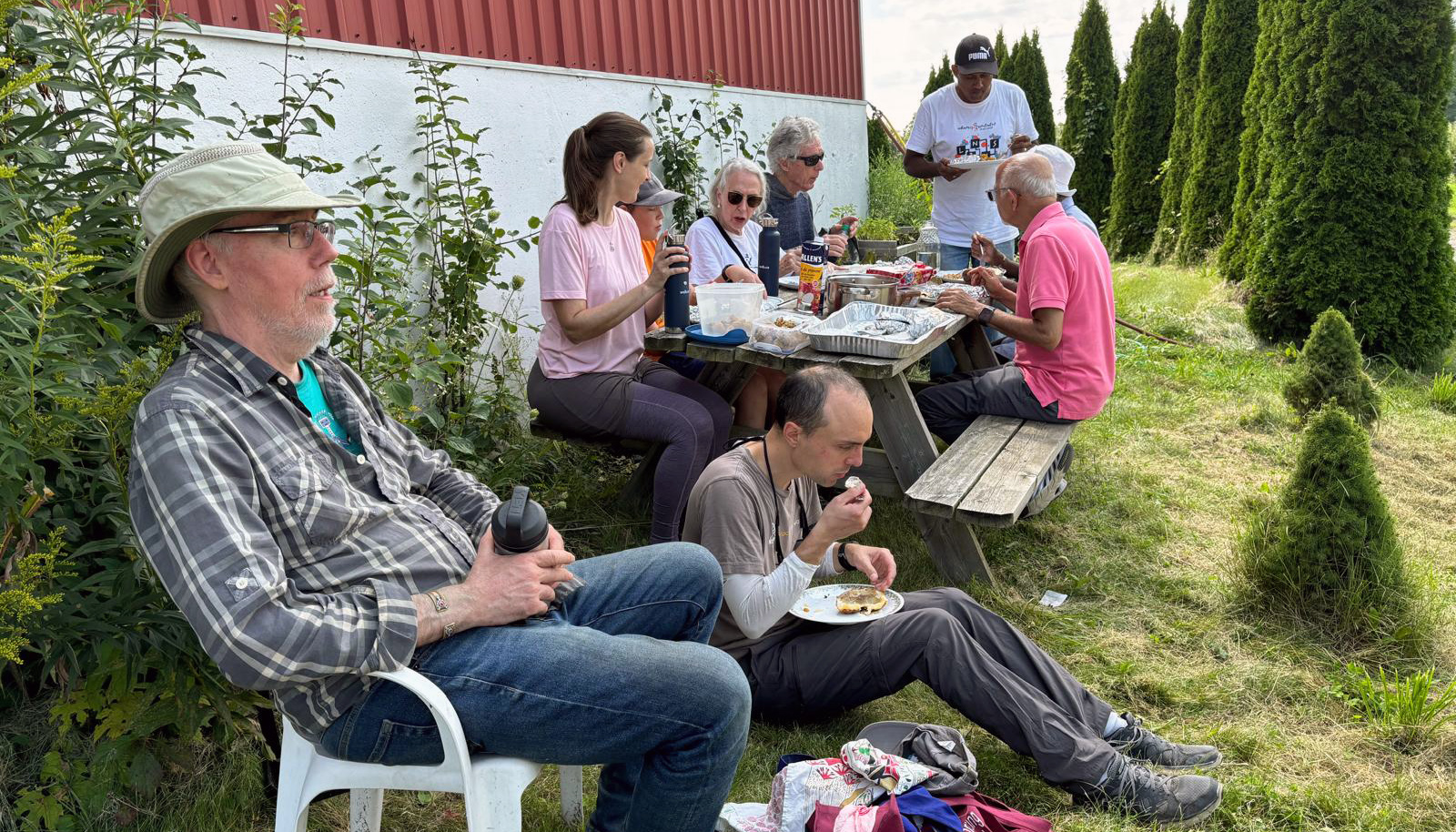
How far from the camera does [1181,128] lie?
1202 centimetres

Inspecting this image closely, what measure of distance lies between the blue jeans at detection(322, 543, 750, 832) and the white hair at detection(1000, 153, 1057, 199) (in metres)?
3.00

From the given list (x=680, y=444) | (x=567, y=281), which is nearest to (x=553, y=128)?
(x=567, y=281)

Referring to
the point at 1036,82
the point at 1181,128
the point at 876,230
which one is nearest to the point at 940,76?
the point at 1036,82

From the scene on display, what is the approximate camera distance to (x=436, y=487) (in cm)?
231

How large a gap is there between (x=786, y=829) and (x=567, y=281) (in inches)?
86.9

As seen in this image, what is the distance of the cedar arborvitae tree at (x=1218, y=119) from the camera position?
10523 mm

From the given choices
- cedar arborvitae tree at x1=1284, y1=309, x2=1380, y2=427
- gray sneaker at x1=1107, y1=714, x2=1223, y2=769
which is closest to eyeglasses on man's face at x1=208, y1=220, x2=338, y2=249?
gray sneaker at x1=1107, y1=714, x2=1223, y2=769

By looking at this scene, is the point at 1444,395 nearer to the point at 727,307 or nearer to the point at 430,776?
the point at 727,307

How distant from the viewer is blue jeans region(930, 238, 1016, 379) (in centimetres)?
566

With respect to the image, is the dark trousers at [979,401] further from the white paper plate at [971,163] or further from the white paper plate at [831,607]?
the white paper plate at [971,163]

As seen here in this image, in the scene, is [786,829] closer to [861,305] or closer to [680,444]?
[680,444]

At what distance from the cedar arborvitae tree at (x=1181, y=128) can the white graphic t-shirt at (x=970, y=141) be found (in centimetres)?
654

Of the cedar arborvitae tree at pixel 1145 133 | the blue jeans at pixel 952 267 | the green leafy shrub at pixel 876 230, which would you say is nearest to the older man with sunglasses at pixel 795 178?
the blue jeans at pixel 952 267

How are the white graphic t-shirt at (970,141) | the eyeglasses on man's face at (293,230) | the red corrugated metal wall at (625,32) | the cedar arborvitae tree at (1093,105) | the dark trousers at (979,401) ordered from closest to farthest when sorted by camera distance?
the eyeglasses on man's face at (293,230) → the dark trousers at (979,401) → the red corrugated metal wall at (625,32) → the white graphic t-shirt at (970,141) → the cedar arborvitae tree at (1093,105)
